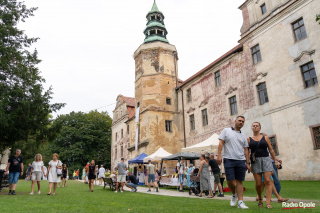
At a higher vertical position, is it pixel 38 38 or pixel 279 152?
pixel 38 38

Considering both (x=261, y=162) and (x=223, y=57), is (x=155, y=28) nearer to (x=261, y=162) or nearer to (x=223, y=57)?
(x=223, y=57)

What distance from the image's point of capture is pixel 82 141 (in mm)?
45438

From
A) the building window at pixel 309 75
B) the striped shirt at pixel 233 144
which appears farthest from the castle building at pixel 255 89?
the striped shirt at pixel 233 144

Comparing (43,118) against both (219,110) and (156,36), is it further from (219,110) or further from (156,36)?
(156,36)

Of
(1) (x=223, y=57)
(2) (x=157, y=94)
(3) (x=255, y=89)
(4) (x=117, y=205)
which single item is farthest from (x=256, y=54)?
(4) (x=117, y=205)

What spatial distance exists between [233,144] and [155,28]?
31887 millimetres

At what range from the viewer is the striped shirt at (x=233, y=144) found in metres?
5.23

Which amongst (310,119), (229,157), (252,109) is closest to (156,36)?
(252,109)

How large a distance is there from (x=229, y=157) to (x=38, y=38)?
502 inches

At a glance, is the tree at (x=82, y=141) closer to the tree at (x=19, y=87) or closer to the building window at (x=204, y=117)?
the building window at (x=204, y=117)

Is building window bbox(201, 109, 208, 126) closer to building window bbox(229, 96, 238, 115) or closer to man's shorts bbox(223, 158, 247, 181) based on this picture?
building window bbox(229, 96, 238, 115)

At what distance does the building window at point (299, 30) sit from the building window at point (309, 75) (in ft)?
7.28

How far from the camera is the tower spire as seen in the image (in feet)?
112

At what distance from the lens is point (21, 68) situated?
39.8ft
